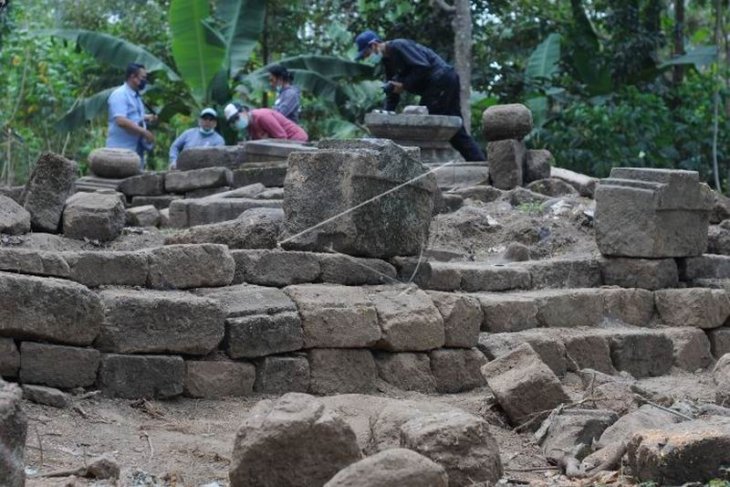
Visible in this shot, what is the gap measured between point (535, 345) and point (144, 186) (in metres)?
6.30

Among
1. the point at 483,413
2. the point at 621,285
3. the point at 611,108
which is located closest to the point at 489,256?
the point at 621,285

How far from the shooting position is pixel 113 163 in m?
14.0

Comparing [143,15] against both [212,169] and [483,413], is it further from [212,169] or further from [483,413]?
[483,413]

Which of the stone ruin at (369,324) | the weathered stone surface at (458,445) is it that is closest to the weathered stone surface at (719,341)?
the stone ruin at (369,324)

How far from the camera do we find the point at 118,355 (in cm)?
708

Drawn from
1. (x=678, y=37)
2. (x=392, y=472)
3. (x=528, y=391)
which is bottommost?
(x=528, y=391)

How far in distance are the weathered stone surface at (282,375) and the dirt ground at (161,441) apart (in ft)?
0.34

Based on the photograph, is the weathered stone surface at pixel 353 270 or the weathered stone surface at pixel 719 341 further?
the weathered stone surface at pixel 719 341

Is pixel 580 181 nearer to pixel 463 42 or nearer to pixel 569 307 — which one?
pixel 569 307

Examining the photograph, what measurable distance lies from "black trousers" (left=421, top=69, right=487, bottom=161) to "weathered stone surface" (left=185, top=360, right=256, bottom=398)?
287 inches

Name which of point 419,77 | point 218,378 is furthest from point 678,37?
point 218,378

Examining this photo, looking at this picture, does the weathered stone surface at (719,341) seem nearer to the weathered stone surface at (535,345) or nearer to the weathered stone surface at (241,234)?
the weathered stone surface at (535,345)

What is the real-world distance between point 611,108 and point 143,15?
9013 millimetres

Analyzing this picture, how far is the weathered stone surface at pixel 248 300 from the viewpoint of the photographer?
7.58 meters
